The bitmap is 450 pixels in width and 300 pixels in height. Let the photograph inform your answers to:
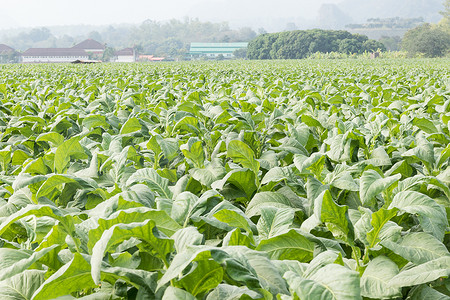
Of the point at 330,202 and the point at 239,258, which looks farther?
the point at 330,202

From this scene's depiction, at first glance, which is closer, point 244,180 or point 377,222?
point 377,222

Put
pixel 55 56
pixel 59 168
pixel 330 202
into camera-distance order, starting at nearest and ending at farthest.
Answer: pixel 330 202, pixel 59 168, pixel 55 56

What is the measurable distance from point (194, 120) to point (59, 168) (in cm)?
96

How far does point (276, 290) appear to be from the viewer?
1.03m

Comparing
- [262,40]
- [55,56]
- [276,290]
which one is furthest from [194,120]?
[55,56]

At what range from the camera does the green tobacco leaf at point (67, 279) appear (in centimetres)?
91

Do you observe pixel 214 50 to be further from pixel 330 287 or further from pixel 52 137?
pixel 330 287

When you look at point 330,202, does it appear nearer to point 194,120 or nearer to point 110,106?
point 194,120

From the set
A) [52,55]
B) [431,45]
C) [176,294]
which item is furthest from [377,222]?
[52,55]

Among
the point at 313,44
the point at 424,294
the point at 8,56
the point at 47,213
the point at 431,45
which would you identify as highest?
the point at 313,44

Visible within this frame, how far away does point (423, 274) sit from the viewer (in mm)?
1047

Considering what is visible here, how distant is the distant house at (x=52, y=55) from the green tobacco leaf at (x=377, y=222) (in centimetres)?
10844

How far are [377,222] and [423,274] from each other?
0.27 meters

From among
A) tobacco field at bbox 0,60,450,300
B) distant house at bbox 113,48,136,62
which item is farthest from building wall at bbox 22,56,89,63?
tobacco field at bbox 0,60,450,300
